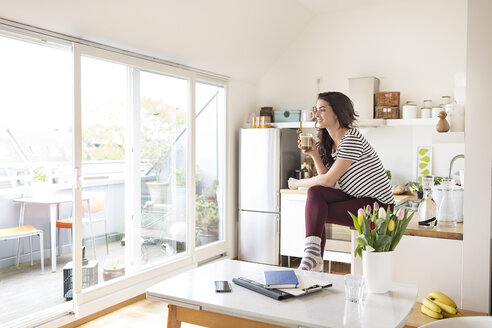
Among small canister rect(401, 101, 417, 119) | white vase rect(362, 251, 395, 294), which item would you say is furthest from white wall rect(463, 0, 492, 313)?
small canister rect(401, 101, 417, 119)

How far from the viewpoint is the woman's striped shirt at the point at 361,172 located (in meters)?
2.65

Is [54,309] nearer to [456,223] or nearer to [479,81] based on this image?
[456,223]

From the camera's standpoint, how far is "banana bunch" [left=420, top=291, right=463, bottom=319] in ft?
6.61

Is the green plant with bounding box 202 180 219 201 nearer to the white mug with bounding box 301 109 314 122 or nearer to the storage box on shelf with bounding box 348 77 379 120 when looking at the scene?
the white mug with bounding box 301 109 314 122

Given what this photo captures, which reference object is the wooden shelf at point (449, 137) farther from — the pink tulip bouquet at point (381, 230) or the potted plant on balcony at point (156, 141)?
the potted plant on balcony at point (156, 141)

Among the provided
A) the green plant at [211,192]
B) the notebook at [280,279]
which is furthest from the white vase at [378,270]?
the green plant at [211,192]

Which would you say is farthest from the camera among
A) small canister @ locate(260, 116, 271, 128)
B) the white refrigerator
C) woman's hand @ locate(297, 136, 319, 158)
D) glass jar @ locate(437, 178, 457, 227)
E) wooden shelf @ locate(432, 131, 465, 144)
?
small canister @ locate(260, 116, 271, 128)

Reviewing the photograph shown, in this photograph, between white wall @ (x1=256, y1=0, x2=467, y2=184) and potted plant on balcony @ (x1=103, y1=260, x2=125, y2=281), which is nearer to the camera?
potted plant on balcony @ (x1=103, y1=260, x2=125, y2=281)

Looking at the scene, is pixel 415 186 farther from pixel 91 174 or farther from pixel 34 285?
pixel 34 285

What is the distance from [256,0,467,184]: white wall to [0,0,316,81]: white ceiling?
0.30 metres

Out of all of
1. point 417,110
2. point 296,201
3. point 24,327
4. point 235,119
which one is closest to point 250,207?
point 296,201

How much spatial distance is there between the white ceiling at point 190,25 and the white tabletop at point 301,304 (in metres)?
1.97

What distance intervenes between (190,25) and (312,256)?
2.38 metres

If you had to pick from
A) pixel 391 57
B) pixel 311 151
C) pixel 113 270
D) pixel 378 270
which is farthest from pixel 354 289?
pixel 391 57
